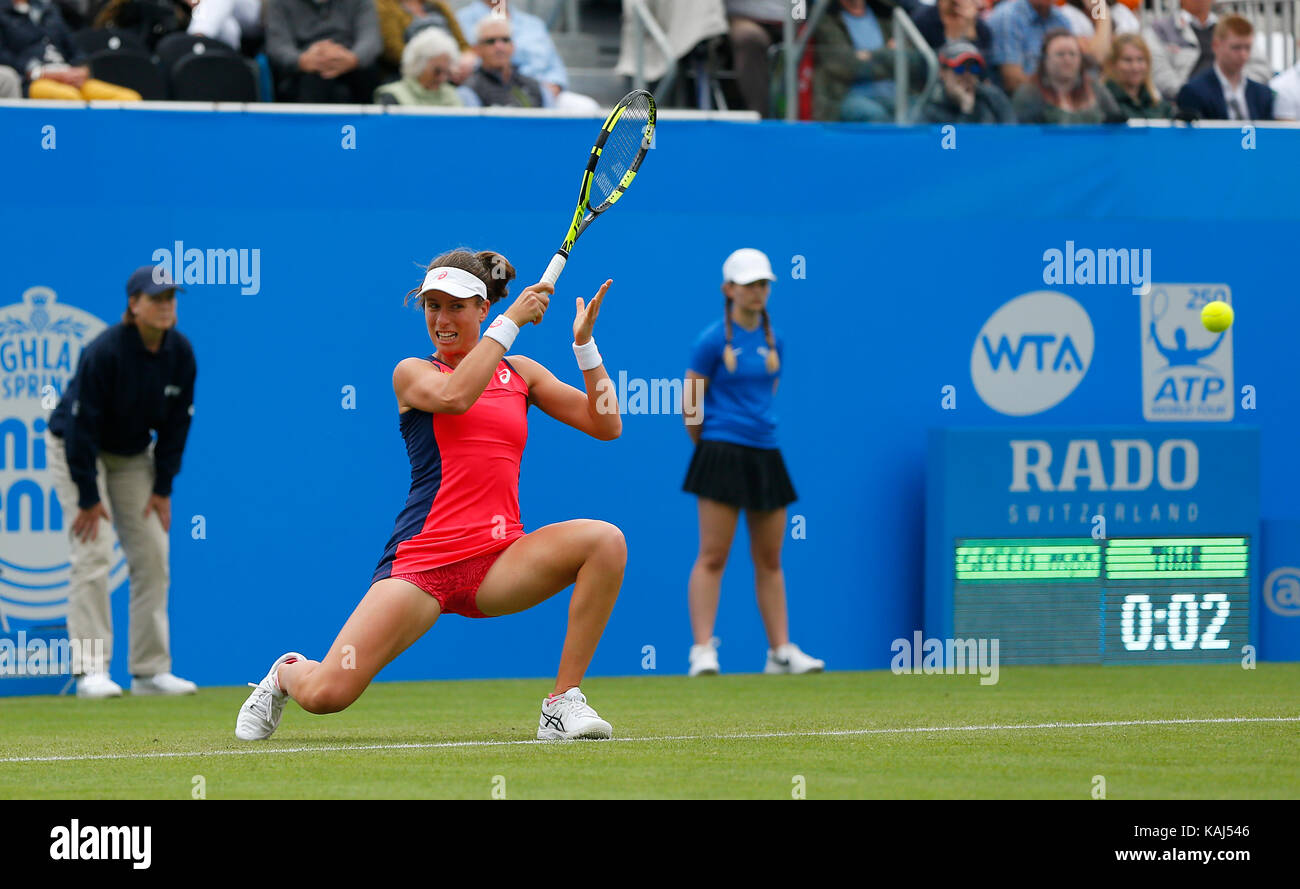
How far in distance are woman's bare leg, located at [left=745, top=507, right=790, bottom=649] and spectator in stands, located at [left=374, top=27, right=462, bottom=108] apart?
2.81 meters

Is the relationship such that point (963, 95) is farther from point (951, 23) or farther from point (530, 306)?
point (530, 306)

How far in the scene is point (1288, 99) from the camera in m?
12.7

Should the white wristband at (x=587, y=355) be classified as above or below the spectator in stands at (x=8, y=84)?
below

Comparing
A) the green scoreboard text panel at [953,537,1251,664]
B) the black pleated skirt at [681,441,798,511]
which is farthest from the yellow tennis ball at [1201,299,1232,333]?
the black pleated skirt at [681,441,798,511]

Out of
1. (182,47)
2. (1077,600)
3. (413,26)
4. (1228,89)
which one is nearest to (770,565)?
(1077,600)

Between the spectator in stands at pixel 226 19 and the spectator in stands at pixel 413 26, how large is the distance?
0.71 m

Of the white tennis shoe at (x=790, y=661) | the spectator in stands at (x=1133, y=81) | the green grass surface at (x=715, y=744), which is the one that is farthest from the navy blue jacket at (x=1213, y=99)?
the white tennis shoe at (x=790, y=661)

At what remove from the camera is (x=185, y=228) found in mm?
10195

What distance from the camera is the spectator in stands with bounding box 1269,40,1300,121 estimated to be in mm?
12625

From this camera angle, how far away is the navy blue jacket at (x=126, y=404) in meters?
9.40

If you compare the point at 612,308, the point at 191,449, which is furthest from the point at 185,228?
the point at 612,308

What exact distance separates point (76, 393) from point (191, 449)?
90 centimetres

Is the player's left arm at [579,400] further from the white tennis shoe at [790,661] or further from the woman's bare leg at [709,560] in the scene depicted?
the white tennis shoe at [790,661]

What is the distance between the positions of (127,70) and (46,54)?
17.0 inches
